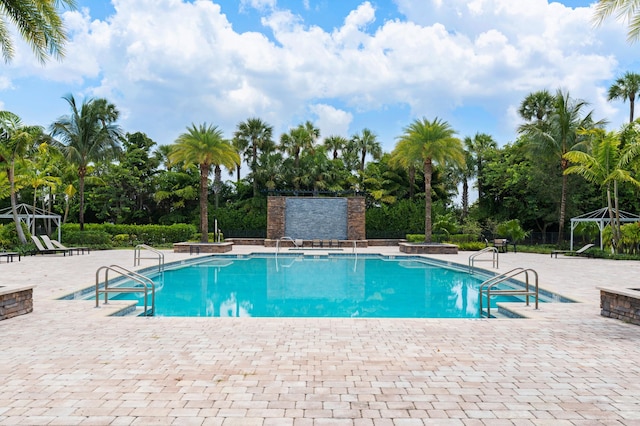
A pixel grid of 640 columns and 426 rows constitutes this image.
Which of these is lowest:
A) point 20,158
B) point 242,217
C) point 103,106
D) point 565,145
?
point 242,217

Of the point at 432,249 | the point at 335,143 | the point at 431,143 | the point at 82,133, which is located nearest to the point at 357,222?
the point at 432,249

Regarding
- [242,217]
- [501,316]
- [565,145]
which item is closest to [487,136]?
[565,145]

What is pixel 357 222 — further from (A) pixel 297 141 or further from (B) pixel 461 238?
(A) pixel 297 141

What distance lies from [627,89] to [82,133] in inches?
1263

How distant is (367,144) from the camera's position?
112 ft

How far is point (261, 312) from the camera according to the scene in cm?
862

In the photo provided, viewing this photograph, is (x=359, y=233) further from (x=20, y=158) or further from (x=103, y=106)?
(x=20, y=158)

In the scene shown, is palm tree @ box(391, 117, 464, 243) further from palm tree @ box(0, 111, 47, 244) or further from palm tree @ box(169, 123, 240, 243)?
palm tree @ box(0, 111, 47, 244)

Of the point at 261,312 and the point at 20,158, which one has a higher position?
the point at 20,158

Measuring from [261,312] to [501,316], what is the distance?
170 inches

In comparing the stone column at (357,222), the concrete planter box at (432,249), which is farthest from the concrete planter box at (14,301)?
the stone column at (357,222)

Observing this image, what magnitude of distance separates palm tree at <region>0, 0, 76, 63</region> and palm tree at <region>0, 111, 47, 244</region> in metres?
11.0

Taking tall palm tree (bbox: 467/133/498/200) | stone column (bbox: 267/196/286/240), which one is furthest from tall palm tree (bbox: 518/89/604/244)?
stone column (bbox: 267/196/286/240)

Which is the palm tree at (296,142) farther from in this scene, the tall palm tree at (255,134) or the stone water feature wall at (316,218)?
the stone water feature wall at (316,218)
